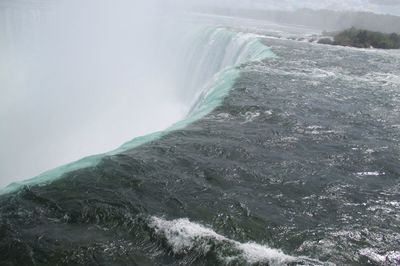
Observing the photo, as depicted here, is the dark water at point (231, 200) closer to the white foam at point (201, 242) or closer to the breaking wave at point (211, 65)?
the white foam at point (201, 242)

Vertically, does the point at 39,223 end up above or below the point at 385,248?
above

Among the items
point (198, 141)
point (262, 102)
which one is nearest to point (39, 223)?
point (198, 141)

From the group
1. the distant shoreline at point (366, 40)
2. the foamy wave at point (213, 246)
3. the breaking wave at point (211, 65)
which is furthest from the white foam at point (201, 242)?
the distant shoreline at point (366, 40)

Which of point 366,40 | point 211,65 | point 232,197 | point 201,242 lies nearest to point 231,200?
point 232,197

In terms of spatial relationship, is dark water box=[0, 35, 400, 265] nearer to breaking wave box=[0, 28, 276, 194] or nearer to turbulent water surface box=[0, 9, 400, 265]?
turbulent water surface box=[0, 9, 400, 265]

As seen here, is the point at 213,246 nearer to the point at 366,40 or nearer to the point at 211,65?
the point at 211,65

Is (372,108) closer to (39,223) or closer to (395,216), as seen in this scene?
(395,216)
